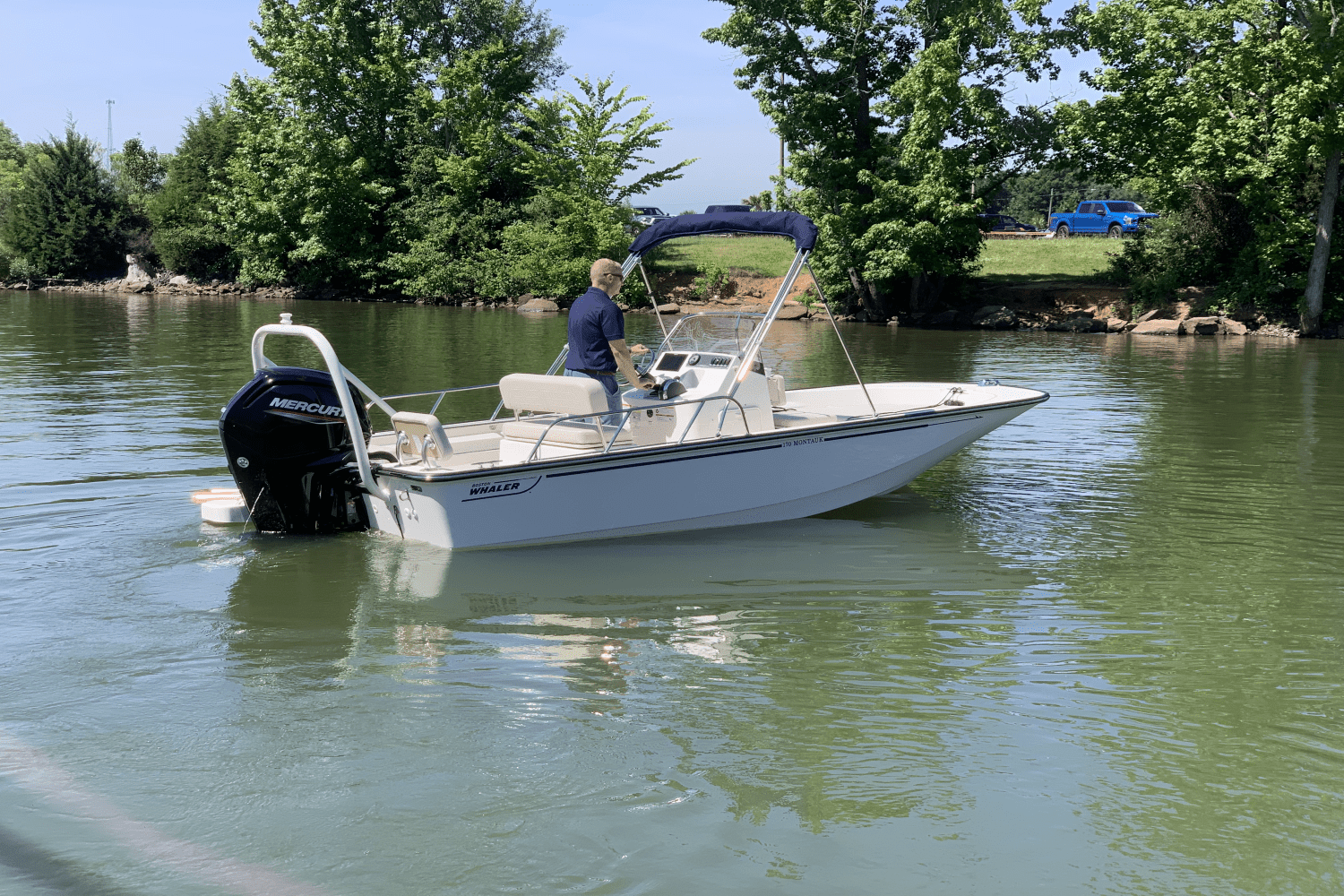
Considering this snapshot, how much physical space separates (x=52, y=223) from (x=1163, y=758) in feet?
195

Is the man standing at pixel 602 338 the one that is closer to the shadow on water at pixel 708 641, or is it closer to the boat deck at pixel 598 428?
the boat deck at pixel 598 428

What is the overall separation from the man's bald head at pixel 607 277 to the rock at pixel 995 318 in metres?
27.1

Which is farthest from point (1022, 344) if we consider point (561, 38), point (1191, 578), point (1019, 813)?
point (561, 38)

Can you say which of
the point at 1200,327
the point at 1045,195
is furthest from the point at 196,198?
the point at 1045,195

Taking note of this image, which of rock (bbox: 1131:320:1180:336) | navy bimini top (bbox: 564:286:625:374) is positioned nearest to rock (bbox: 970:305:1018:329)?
rock (bbox: 1131:320:1180:336)

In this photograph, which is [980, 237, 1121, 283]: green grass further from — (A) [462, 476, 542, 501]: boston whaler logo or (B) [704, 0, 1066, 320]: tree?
(A) [462, 476, 542, 501]: boston whaler logo

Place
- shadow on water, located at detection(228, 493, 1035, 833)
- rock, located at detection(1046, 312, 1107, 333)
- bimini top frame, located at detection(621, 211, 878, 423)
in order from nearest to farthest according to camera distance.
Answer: shadow on water, located at detection(228, 493, 1035, 833) < bimini top frame, located at detection(621, 211, 878, 423) < rock, located at detection(1046, 312, 1107, 333)

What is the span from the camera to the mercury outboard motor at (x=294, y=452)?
8039 mm

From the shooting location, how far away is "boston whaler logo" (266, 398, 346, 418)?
Answer: 26.6 feet

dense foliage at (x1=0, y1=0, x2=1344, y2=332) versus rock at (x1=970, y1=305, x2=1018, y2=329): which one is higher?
dense foliage at (x1=0, y1=0, x2=1344, y2=332)

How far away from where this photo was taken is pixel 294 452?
27.0 ft

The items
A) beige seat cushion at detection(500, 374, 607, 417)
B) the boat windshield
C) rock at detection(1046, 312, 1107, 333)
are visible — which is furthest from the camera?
rock at detection(1046, 312, 1107, 333)

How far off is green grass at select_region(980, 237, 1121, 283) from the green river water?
2834cm

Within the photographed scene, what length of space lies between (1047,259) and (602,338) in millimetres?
34986
